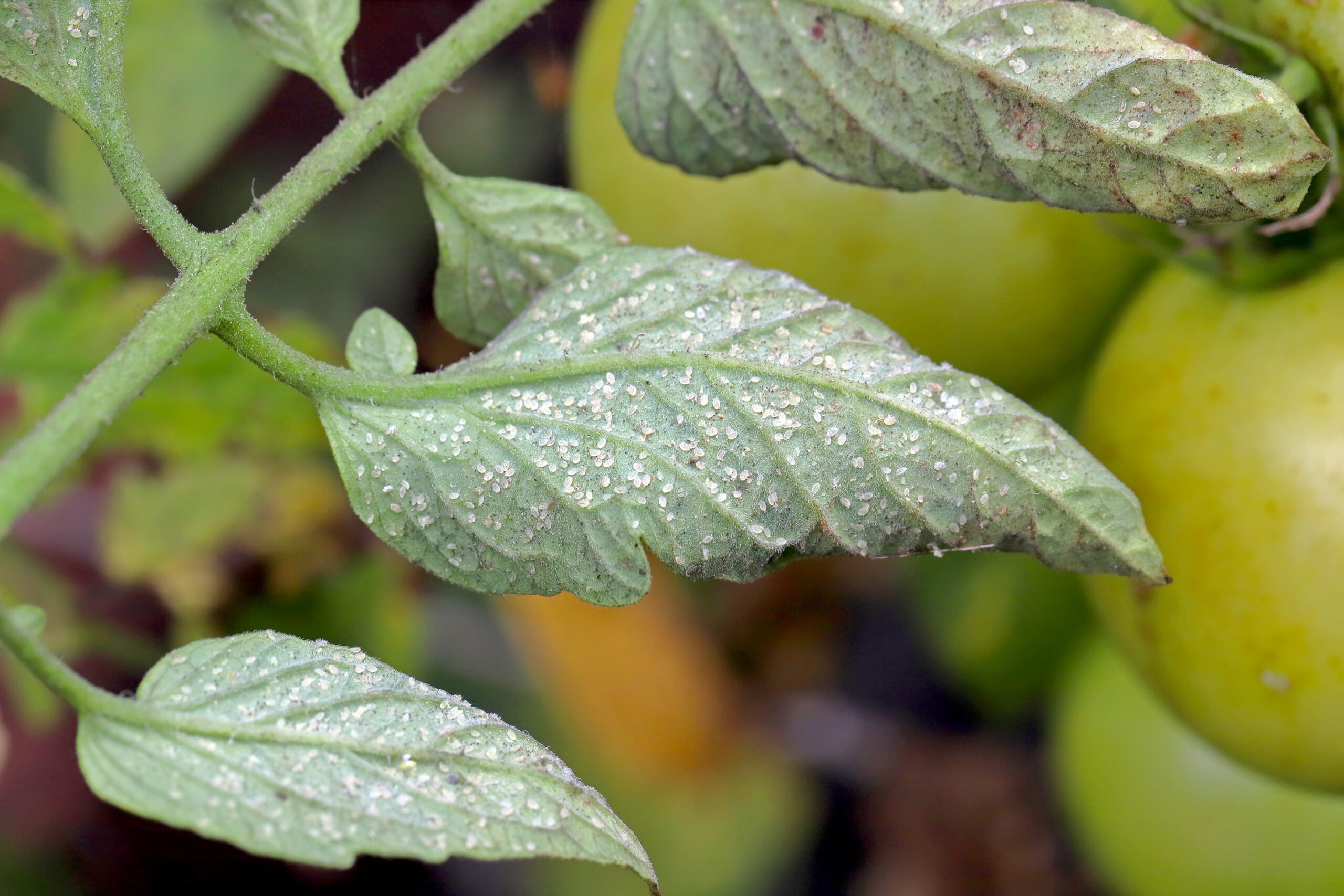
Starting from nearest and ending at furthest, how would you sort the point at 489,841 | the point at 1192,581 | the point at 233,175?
the point at 489,841
the point at 1192,581
the point at 233,175

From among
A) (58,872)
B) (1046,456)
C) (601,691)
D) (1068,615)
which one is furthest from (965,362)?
(58,872)

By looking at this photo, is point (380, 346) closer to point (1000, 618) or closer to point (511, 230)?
point (511, 230)

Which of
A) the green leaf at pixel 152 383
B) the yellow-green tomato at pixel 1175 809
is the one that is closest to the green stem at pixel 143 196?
the green leaf at pixel 152 383

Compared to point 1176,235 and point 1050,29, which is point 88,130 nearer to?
point 1050,29

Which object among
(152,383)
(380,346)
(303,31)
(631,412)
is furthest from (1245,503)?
(152,383)

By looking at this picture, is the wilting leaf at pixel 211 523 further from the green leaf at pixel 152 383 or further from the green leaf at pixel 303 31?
the green leaf at pixel 303 31

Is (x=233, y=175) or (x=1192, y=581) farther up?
(x=233, y=175)
